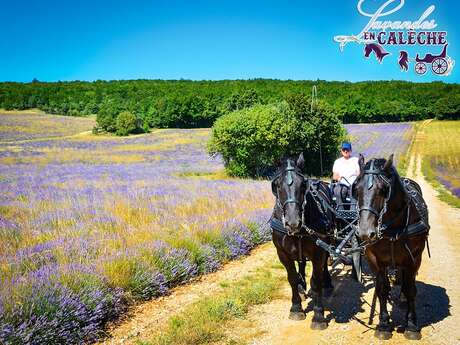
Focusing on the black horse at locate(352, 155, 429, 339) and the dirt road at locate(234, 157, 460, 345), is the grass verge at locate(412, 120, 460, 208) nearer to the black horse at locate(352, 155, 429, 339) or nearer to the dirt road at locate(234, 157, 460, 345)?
the dirt road at locate(234, 157, 460, 345)

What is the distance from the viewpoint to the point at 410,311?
529 cm

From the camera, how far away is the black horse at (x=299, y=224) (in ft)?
16.5

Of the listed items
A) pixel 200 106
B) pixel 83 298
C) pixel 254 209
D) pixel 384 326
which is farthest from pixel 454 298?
pixel 200 106

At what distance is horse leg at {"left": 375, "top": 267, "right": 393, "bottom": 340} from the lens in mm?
5227

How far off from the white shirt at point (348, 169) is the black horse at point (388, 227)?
1.68 m

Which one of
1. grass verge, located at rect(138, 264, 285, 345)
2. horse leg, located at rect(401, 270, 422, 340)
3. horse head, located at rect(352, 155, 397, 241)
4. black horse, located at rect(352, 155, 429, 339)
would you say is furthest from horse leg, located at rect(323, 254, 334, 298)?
horse head, located at rect(352, 155, 397, 241)

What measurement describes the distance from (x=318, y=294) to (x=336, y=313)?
2.66 feet

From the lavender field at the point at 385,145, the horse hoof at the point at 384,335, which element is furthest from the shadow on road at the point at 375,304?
the lavender field at the point at 385,145

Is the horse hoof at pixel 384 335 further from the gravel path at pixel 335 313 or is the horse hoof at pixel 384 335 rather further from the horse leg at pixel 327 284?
the horse leg at pixel 327 284

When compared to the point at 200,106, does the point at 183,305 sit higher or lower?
lower

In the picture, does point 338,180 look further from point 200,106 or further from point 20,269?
point 200,106

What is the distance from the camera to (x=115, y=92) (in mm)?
120000

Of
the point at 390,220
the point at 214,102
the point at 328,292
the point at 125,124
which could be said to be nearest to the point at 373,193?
the point at 390,220

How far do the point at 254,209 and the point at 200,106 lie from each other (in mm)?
88236
